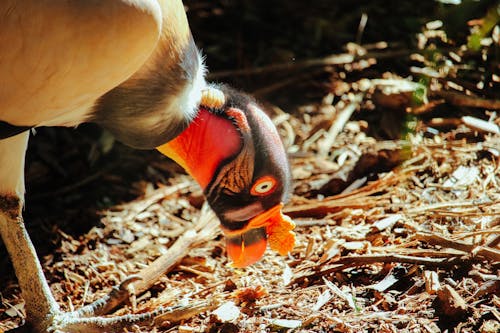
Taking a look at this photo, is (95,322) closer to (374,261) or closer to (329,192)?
(374,261)

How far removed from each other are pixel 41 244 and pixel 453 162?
101 inches

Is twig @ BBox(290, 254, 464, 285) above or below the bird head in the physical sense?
below

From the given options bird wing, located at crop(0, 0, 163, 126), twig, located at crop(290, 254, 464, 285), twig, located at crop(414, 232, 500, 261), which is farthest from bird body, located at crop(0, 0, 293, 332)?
twig, located at crop(414, 232, 500, 261)

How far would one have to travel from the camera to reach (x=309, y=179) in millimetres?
4535

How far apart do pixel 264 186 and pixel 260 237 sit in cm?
29

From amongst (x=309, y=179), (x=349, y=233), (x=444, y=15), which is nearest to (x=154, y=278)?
(x=349, y=233)

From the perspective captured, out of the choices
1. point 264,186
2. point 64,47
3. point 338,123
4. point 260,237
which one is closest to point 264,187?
point 264,186

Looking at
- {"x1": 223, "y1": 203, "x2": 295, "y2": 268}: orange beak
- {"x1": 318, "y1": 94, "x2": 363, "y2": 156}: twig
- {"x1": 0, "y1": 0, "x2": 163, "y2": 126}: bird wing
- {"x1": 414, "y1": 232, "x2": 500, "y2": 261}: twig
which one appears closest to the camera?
{"x1": 0, "y1": 0, "x2": 163, "y2": 126}: bird wing

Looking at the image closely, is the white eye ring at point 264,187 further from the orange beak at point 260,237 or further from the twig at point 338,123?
the twig at point 338,123

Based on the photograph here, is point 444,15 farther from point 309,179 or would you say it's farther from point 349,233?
point 349,233

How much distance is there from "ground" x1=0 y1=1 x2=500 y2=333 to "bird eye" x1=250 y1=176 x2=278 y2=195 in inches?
18.3

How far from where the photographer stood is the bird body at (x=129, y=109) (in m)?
2.76

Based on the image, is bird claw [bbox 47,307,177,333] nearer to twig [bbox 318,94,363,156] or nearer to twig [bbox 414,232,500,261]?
twig [bbox 414,232,500,261]

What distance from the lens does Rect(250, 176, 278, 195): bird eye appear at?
11.0ft
